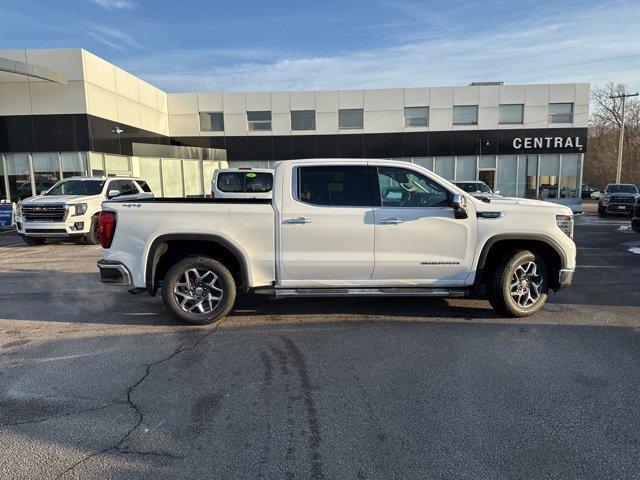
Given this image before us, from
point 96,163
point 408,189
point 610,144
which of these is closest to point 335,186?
point 408,189

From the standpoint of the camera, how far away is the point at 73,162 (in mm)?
21266

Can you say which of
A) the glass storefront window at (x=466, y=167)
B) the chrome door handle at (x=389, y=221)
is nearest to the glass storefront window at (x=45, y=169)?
the chrome door handle at (x=389, y=221)

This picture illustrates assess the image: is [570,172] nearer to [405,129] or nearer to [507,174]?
[507,174]

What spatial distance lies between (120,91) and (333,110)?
12.8m

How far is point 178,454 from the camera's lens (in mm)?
2939

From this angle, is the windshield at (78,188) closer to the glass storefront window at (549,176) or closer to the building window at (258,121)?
the building window at (258,121)

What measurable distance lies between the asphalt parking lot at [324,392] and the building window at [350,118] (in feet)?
81.7

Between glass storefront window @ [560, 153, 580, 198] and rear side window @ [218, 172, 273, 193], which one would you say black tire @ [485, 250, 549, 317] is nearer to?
rear side window @ [218, 172, 273, 193]

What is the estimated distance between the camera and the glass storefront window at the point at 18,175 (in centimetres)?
2161

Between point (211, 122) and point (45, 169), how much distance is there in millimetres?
11546

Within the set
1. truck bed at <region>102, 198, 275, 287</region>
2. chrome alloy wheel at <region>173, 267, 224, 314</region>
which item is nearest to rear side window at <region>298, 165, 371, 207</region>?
truck bed at <region>102, 198, 275, 287</region>

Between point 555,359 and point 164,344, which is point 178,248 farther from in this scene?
point 555,359

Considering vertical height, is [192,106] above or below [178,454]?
above

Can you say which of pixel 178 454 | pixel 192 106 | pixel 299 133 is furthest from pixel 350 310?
pixel 192 106
